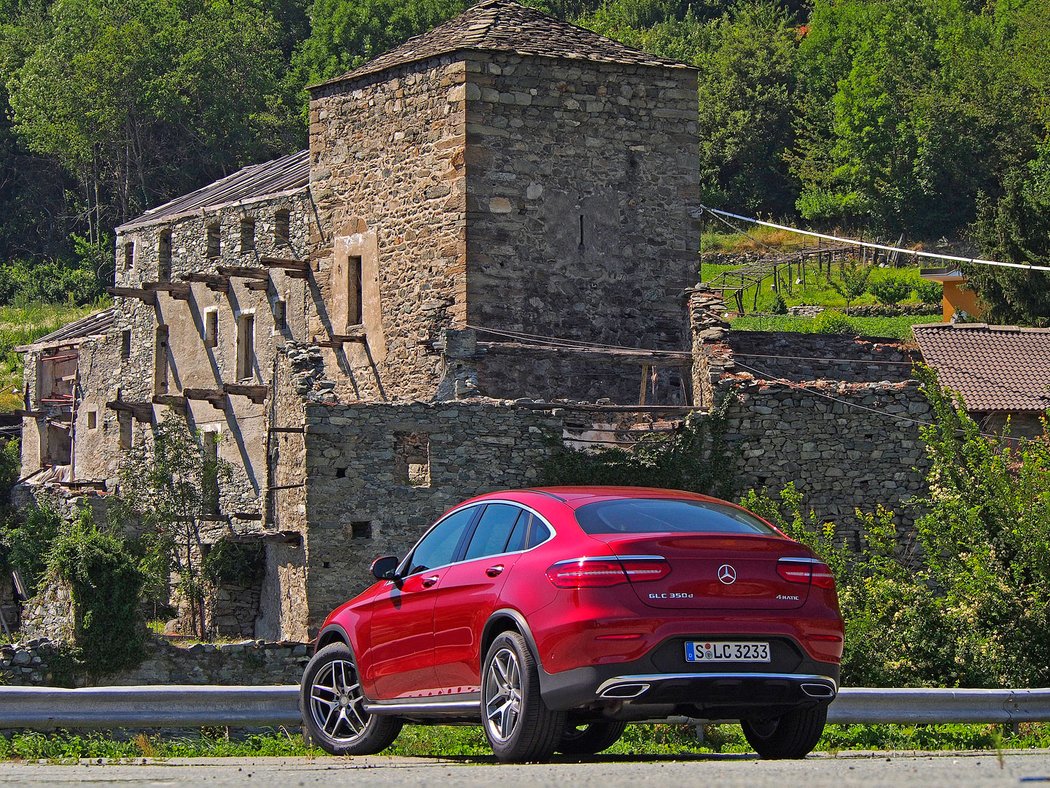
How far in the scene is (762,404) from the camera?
78.3ft

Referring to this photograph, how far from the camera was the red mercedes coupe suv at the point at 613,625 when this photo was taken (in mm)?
9812

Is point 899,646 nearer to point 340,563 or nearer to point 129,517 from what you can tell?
point 340,563

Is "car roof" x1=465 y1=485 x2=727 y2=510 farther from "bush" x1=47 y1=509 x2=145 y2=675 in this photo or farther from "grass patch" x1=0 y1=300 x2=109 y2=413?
"grass patch" x1=0 y1=300 x2=109 y2=413

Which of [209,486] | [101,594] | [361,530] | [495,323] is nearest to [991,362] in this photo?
[495,323]

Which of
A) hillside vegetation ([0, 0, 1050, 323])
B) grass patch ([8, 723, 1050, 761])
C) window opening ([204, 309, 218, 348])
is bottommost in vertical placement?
grass patch ([8, 723, 1050, 761])

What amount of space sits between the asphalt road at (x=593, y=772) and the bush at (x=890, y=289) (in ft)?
162

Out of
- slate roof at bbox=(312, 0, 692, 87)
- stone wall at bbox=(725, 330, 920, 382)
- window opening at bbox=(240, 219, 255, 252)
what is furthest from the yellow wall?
slate roof at bbox=(312, 0, 692, 87)

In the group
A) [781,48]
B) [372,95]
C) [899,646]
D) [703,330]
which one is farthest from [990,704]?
[781,48]

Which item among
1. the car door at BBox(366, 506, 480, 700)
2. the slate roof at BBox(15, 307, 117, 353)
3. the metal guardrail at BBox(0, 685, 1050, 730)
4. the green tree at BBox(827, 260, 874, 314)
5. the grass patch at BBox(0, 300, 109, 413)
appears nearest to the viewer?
the car door at BBox(366, 506, 480, 700)

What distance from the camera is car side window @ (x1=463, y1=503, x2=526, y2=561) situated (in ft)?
35.6

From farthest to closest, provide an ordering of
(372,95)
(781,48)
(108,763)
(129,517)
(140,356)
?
(781,48) → (140,356) → (129,517) → (372,95) → (108,763)

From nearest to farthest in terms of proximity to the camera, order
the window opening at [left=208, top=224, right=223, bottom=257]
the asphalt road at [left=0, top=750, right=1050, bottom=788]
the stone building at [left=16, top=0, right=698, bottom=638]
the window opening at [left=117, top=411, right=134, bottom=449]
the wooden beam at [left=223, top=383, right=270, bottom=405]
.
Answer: the asphalt road at [left=0, top=750, right=1050, bottom=788] < the stone building at [left=16, top=0, right=698, bottom=638] < the wooden beam at [left=223, top=383, right=270, bottom=405] < the window opening at [left=208, top=224, right=223, bottom=257] < the window opening at [left=117, top=411, right=134, bottom=449]

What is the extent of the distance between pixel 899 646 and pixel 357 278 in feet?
52.1

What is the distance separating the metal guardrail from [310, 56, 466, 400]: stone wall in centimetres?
1508
